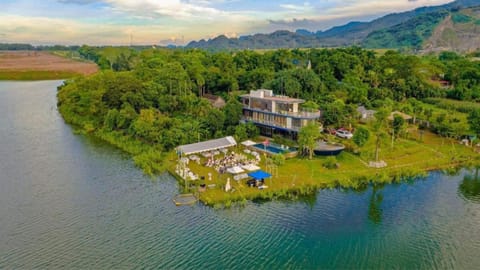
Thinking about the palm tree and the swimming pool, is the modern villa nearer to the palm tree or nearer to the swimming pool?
the swimming pool

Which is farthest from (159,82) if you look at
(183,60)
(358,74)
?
(358,74)

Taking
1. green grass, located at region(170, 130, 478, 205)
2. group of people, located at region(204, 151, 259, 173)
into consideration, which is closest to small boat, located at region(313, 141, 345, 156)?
green grass, located at region(170, 130, 478, 205)

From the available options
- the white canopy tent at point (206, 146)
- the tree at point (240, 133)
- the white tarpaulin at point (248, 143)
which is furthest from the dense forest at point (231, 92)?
the white canopy tent at point (206, 146)

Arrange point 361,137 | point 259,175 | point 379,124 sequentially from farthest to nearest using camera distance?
point 361,137 → point 379,124 → point 259,175

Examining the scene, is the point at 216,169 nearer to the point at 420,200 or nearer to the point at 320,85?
the point at 420,200

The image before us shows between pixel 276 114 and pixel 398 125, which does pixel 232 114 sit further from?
pixel 398 125

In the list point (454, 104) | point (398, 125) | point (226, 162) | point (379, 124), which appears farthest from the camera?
point (454, 104)

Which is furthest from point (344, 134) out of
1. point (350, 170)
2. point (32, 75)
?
point (32, 75)
